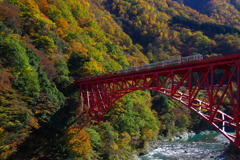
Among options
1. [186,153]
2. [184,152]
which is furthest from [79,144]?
[184,152]


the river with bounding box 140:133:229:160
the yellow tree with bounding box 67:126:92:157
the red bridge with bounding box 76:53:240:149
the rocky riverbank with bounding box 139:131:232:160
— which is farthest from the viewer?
the rocky riverbank with bounding box 139:131:232:160

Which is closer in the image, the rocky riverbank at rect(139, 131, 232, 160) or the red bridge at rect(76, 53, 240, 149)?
the red bridge at rect(76, 53, 240, 149)

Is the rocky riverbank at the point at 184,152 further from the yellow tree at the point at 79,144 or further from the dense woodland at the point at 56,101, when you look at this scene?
the yellow tree at the point at 79,144

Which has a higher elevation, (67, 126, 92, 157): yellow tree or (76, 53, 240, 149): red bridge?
(76, 53, 240, 149): red bridge

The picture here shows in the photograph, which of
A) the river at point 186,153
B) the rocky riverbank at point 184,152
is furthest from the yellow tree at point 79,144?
the river at point 186,153

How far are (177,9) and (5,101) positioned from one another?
109624 millimetres

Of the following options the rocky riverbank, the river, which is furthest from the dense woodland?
the river

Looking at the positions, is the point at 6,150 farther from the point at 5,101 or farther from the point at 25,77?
the point at 25,77

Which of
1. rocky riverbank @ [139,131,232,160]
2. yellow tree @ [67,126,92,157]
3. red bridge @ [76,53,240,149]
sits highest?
red bridge @ [76,53,240,149]

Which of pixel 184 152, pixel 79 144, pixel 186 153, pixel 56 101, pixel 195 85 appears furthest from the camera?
pixel 184 152

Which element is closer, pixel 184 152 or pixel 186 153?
pixel 186 153

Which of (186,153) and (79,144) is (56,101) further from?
(186,153)

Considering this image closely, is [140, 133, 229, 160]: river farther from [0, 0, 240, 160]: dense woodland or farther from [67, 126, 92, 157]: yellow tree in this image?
[67, 126, 92, 157]: yellow tree

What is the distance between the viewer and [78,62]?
31.2 metres
